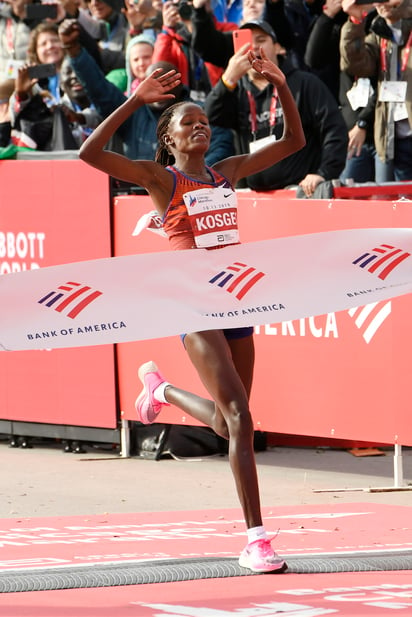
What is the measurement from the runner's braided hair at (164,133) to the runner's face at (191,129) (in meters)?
0.07

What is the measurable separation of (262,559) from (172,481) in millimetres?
3197

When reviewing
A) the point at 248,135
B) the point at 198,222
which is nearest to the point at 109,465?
the point at 248,135

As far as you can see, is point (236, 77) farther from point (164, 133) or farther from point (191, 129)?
point (191, 129)

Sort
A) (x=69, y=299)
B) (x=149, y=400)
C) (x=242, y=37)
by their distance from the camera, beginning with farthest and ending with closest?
1. (x=242, y=37)
2. (x=149, y=400)
3. (x=69, y=299)

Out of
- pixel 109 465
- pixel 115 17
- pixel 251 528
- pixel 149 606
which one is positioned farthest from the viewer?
pixel 115 17

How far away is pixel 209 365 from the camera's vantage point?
6.31 m

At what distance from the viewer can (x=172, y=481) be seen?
30.3ft

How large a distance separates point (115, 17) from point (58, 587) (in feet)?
32.9

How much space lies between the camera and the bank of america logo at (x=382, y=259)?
6.74 metres

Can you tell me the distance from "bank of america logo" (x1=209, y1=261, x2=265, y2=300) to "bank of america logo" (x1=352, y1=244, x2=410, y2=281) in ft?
2.01

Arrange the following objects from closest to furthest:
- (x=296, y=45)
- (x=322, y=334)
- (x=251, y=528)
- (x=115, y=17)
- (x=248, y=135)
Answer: (x=251, y=528) < (x=322, y=334) < (x=248, y=135) < (x=296, y=45) < (x=115, y=17)

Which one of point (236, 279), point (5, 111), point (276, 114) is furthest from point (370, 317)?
point (5, 111)

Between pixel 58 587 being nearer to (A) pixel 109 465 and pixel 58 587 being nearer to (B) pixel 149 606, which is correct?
(B) pixel 149 606

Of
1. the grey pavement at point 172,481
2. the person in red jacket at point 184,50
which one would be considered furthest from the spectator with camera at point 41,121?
the grey pavement at point 172,481
